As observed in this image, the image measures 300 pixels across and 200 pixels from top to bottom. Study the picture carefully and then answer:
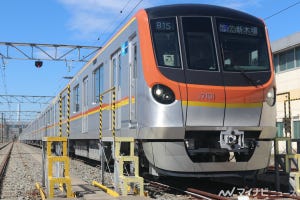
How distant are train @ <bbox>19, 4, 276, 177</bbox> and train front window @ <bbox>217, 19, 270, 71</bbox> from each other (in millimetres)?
20

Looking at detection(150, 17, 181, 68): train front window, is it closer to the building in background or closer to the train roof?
the train roof

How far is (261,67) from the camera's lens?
8969mm

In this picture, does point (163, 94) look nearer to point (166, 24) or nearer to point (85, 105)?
point (166, 24)

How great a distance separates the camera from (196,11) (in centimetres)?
884

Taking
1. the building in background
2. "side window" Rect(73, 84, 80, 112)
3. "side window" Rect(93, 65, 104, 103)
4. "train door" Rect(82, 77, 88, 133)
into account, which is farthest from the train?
the building in background

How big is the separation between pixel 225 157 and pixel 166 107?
1.68m

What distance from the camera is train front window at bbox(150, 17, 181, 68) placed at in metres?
8.42

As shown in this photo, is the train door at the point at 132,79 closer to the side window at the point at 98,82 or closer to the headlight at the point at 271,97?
the headlight at the point at 271,97

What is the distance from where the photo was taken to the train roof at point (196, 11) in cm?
869

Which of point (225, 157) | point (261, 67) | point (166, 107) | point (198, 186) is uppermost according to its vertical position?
point (261, 67)

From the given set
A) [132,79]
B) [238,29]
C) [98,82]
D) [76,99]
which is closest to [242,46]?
[238,29]

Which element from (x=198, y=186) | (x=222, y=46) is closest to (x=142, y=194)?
(x=198, y=186)

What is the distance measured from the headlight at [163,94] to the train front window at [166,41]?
19.3 inches

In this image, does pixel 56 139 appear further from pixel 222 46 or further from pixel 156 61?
pixel 222 46
